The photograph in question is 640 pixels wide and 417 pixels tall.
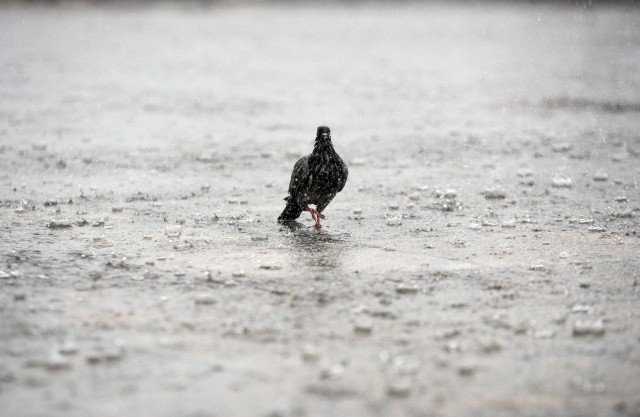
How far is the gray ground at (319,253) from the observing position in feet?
13.6

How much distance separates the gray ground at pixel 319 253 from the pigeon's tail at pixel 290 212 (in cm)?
14

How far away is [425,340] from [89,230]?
10.6ft

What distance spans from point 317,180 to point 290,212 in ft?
1.36

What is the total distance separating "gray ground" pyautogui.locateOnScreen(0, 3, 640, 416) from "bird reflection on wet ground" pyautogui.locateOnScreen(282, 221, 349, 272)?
0.11 feet

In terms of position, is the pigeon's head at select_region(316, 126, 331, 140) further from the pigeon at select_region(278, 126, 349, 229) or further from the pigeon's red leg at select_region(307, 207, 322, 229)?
the pigeon's red leg at select_region(307, 207, 322, 229)

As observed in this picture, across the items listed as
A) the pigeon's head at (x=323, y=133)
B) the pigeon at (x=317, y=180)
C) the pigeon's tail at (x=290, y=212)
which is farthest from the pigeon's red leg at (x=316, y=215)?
the pigeon's head at (x=323, y=133)

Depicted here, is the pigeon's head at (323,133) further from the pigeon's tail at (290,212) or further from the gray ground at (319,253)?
the gray ground at (319,253)

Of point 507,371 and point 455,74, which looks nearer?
point 507,371

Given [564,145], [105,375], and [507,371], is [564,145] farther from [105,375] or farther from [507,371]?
[105,375]

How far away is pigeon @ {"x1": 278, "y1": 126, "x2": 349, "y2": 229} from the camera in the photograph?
23.1 feet

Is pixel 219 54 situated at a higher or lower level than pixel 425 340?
higher

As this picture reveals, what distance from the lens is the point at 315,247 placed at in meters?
6.48

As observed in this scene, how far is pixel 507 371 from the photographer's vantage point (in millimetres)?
4293

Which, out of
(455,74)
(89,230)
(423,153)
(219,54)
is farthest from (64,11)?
(89,230)
